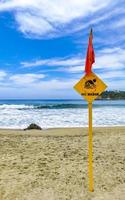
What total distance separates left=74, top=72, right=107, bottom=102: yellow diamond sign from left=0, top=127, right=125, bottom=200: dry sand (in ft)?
5.86

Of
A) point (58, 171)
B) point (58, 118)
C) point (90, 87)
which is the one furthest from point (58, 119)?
point (90, 87)

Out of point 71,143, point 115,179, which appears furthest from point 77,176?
point 71,143

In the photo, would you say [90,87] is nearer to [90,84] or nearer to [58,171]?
[90,84]

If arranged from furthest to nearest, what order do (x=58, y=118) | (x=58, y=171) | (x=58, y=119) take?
1. (x=58, y=118)
2. (x=58, y=119)
3. (x=58, y=171)

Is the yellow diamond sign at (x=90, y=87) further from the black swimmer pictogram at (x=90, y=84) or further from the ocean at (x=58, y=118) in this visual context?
the ocean at (x=58, y=118)

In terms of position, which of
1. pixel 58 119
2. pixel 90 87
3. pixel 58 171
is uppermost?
pixel 90 87

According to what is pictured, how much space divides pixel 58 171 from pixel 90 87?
97.3 inches

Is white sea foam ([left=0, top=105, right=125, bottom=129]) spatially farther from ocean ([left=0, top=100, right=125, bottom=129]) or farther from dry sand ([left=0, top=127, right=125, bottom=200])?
dry sand ([left=0, top=127, right=125, bottom=200])

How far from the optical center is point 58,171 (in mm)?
8070

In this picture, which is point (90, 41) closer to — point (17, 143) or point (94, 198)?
point (94, 198)

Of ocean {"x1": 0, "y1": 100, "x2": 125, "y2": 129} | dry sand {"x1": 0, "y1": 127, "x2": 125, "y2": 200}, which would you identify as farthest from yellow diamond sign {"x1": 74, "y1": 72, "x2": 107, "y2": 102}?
ocean {"x1": 0, "y1": 100, "x2": 125, "y2": 129}

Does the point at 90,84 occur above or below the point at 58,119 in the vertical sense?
above

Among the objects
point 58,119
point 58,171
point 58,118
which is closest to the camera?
point 58,171

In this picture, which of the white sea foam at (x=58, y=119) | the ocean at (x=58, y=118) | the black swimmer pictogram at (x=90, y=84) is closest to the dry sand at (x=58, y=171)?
the black swimmer pictogram at (x=90, y=84)
